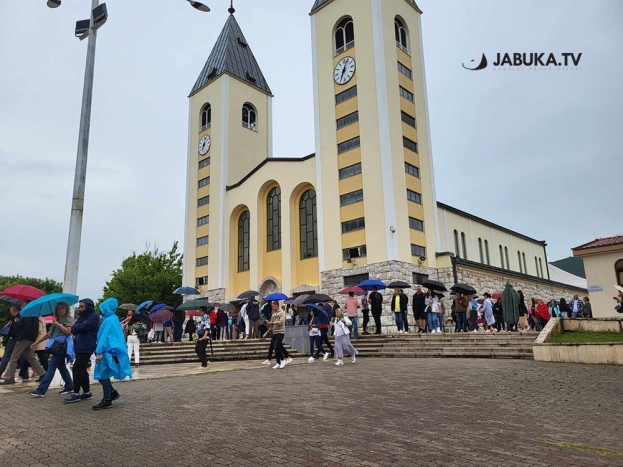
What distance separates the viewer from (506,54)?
1938cm

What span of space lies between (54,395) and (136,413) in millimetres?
2855

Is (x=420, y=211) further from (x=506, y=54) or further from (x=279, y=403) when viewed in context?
(x=279, y=403)

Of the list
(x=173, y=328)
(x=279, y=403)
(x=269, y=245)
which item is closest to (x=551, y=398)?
(x=279, y=403)

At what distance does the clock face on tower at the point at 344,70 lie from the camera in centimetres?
2797

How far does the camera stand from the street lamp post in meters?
9.97

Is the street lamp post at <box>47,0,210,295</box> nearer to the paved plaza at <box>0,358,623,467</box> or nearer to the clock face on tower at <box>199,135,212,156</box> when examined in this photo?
the paved plaza at <box>0,358,623,467</box>

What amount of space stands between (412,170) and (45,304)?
22.0m

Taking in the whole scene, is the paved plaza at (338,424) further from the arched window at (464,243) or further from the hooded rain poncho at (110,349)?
the arched window at (464,243)

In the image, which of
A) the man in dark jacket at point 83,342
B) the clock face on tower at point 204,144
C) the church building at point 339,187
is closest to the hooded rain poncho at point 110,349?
the man in dark jacket at point 83,342

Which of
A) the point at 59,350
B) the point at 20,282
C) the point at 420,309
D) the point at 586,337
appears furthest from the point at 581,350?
the point at 20,282

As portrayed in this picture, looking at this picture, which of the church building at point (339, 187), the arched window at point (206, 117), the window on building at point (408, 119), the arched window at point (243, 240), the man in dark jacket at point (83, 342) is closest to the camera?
the man in dark jacket at point (83, 342)

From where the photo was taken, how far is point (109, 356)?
6953 millimetres

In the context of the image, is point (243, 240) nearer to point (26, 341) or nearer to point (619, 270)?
point (619, 270)

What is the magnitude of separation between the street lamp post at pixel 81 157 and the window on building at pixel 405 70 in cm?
1876
